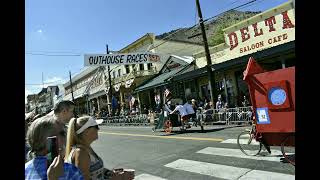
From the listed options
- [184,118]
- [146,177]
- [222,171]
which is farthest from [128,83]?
[222,171]

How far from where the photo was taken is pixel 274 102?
25.8 feet

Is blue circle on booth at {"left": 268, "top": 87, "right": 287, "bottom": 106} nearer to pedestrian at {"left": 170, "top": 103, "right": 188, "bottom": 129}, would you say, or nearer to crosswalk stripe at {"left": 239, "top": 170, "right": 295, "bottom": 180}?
crosswalk stripe at {"left": 239, "top": 170, "right": 295, "bottom": 180}

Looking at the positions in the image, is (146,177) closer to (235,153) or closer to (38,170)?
(235,153)

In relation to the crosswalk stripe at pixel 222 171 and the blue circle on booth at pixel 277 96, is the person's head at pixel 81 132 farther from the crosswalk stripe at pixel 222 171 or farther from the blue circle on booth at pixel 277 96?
Result: the blue circle on booth at pixel 277 96

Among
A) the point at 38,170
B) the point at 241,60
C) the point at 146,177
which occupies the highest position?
the point at 241,60

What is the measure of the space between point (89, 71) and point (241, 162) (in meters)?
59.4

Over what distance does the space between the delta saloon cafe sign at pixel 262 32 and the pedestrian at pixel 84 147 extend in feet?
63.9

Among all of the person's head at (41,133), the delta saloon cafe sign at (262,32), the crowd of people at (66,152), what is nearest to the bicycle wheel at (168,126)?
the delta saloon cafe sign at (262,32)

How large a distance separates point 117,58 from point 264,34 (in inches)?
413

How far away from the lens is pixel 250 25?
24859mm

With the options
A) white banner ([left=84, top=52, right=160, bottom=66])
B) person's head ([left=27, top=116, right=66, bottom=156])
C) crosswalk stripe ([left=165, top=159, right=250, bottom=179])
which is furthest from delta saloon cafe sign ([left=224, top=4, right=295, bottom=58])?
person's head ([left=27, top=116, right=66, bottom=156])

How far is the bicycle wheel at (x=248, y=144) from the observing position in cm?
986

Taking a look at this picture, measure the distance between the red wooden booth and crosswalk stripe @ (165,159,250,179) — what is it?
993 millimetres
